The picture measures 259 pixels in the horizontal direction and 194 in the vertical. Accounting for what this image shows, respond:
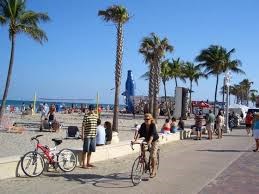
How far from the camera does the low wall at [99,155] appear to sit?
10391 mm

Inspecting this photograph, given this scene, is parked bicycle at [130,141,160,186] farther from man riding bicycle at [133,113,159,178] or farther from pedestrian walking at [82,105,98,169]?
pedestrian walking at [82,105,98,169]

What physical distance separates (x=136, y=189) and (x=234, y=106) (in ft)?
148

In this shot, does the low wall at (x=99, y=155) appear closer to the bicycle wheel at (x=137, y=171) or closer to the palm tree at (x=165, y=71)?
the bicycle wheel at (x=137, y=171)

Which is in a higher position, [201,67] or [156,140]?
[201,67]

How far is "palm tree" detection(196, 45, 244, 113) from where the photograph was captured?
6306cm

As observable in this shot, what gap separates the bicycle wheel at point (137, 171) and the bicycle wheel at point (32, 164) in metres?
2.25

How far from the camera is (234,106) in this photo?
53312 mm

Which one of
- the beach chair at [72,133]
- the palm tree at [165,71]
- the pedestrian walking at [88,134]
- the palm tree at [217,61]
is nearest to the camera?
the pedestrian walking at [88,134]

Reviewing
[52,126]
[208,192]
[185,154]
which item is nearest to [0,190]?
[208,192]

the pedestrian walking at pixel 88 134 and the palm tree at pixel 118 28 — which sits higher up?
the palm tree at pixel 118 28

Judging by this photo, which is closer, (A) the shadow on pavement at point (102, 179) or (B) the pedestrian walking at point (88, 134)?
(A) the shadow on pavement at point (102, 179)

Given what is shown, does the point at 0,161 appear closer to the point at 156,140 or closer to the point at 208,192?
the point at 156,140

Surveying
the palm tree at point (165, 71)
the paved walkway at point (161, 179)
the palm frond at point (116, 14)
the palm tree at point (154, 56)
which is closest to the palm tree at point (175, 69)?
the palm tree at point (165, 71)

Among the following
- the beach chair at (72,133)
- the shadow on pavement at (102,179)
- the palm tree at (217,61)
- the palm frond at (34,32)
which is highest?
the palm tree at (217,61)
